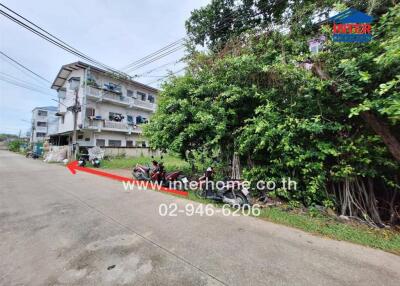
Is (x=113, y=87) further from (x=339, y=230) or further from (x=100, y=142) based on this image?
(x=339, y=230)

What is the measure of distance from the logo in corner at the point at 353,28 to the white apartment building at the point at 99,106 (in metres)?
14.1

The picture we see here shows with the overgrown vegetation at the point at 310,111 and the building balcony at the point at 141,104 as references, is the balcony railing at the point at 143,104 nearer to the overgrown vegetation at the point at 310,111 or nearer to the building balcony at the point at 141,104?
the building balcony at the point at 141,104

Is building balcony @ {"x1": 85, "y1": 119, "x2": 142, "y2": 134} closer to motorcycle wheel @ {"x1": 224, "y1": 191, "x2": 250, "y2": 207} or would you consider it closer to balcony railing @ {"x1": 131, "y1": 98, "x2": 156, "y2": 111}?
balcony railing @ {"x1": 131, "y1": 98, "x2": 156, "y2": 111}

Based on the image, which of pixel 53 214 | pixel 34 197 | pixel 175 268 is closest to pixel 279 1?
pixel 175 268

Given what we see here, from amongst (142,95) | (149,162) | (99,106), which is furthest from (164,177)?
(142,95)

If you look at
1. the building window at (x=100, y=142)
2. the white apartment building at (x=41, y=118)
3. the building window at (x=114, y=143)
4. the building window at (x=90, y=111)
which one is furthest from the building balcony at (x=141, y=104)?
the white apartment building at (x=41, y=118)

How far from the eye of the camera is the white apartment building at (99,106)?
57.5ft

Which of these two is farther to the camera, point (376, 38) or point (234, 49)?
point (234, 49)

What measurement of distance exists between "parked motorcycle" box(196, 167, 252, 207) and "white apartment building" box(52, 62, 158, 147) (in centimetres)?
1172

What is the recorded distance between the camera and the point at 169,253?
2.69 m

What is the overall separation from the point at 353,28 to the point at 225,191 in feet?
15.2

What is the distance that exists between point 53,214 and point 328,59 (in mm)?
6917

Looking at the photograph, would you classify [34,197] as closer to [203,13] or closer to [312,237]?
[312,237]

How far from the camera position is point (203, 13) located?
30.3 ft
